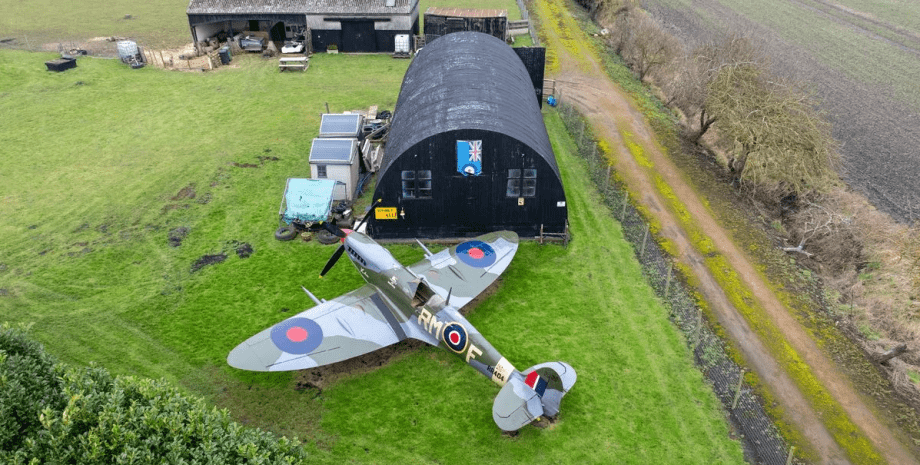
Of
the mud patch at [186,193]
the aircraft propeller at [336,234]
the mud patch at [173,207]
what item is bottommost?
the mud patch at [173,207]

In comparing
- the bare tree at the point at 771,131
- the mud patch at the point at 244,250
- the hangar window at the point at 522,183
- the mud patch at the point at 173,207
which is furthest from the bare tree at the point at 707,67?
the mud patch at the point at 173,207

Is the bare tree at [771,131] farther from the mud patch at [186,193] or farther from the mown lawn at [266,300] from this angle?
the mud patch at [186,193]

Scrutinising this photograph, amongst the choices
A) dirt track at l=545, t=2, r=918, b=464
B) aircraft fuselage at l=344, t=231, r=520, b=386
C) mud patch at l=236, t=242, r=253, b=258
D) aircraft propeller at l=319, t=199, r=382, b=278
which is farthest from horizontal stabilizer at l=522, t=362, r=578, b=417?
mud patch at l=236, t=242, r=253, b=258

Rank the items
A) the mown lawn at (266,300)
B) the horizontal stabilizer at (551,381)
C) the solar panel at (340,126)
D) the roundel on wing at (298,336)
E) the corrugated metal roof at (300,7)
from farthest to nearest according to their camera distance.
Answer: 1. the corrugated metal roof at (300,7)
2. the solar panel at (340,126)
3. the roundel on wing at (298,336)
4. the mown lawn at (266,300)
5. the horizontal stabilizer at (551,381)

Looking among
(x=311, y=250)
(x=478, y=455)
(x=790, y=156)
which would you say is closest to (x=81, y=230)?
(x=311, y=250)

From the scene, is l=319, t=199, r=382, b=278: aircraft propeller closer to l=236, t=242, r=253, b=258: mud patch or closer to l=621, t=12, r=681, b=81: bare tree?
l=236, t=242, r=253, b=258: mud patch

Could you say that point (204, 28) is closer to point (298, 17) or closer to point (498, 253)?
point (298, 17)
